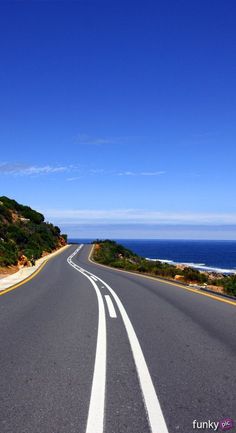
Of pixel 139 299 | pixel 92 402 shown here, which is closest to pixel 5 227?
pixel 139 299

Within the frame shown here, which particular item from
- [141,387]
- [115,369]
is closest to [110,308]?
[115,369]

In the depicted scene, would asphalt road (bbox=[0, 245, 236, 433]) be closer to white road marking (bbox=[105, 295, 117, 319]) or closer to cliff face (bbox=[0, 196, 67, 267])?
white road marking (bbox=[105, 295, 117, 319])

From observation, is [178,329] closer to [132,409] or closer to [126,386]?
[126,386]

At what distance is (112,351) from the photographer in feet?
22.7

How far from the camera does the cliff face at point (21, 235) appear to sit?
119 feet

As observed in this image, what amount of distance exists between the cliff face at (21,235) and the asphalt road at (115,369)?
65.1 feet

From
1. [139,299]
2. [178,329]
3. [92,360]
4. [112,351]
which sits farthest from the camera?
[139,299]

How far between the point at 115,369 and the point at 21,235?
48313 mm

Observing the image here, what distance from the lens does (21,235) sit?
52844 mm

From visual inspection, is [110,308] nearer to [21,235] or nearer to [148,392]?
[148,392]

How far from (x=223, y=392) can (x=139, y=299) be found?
905 cm
